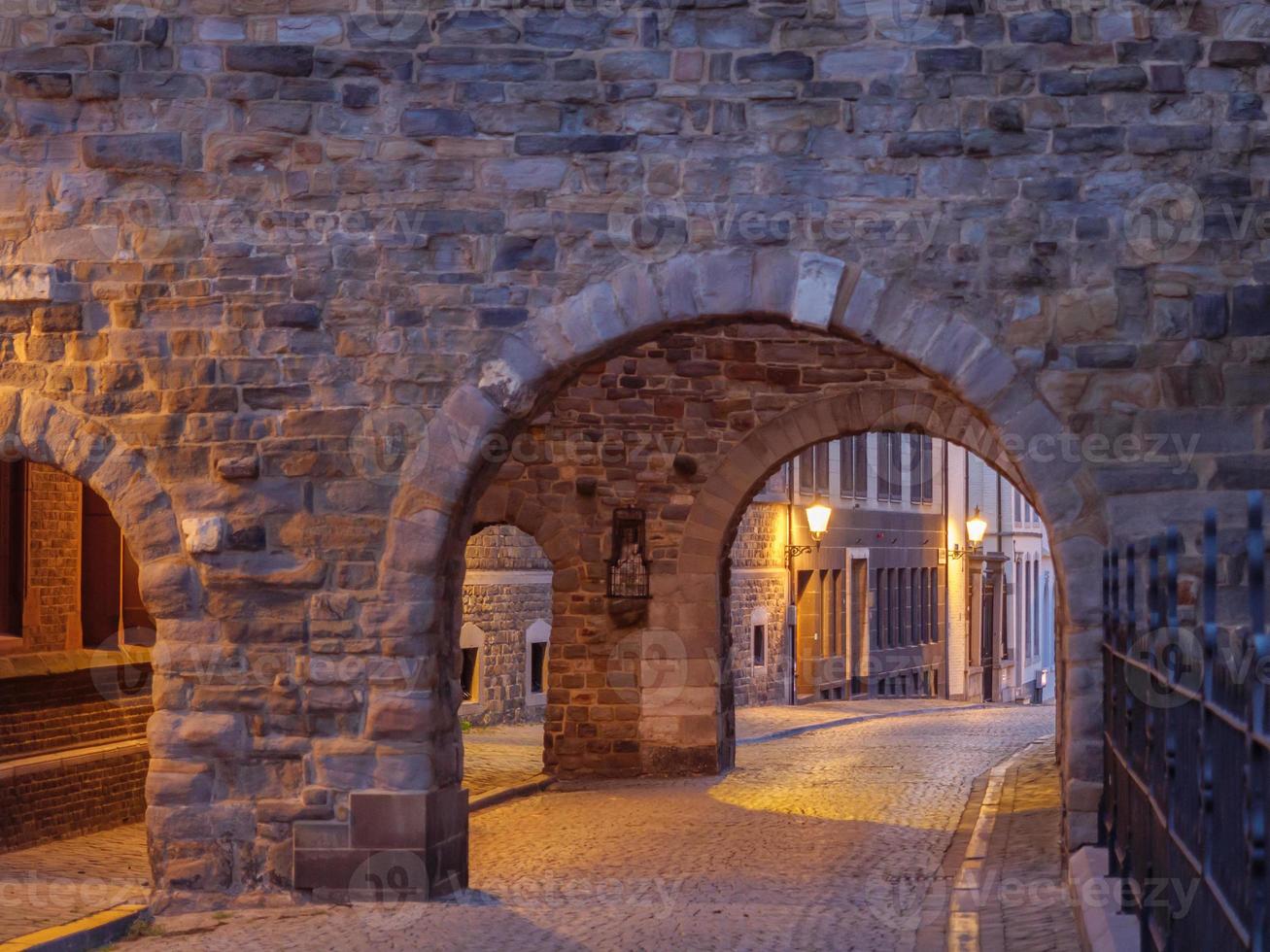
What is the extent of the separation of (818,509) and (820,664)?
5.16 m

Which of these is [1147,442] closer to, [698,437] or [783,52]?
[783,52]

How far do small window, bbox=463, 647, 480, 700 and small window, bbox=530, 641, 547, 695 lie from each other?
134cm

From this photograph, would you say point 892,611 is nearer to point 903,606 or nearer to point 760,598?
point 903,606

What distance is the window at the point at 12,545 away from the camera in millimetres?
11594

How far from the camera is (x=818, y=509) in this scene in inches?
938

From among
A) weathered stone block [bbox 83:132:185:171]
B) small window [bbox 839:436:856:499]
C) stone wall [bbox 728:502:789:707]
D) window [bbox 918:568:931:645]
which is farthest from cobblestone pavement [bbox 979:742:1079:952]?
window [bbox 918:568:931:645]

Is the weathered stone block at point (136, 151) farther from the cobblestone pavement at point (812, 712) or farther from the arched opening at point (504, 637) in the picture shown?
the cobblestone pavement at point (812, 712)

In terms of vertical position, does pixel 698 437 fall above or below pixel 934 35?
below

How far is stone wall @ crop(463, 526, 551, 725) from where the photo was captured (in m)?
20.1

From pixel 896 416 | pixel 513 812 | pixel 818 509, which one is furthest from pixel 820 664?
Result: pixel 513 812

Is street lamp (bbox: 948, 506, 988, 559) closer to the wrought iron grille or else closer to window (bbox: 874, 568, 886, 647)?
window (bbox: 874, 568, 886, 647)

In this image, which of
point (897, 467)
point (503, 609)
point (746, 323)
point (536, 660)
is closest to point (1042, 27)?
point (746, 323)

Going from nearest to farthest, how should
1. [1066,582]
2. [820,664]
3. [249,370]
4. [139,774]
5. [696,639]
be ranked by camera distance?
[1066,582] → [249,370] → [139,774] → [696,639] → [820,664]

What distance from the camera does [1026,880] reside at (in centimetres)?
916
